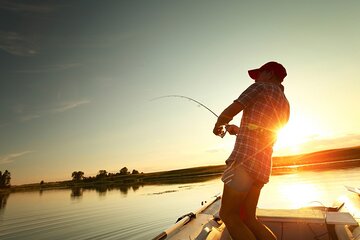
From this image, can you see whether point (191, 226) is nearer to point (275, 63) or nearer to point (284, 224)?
point (284, 224)

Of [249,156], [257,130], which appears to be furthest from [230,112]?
[249,156]

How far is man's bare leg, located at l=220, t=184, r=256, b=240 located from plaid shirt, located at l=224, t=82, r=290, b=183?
0.26 meters

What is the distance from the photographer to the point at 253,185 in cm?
332

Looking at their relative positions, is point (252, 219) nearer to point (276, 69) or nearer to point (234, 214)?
point (234, 214)

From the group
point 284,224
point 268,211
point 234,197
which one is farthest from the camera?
point 284,224

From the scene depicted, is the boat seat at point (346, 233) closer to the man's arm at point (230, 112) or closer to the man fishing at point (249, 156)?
the man fishing at point (249, 156)

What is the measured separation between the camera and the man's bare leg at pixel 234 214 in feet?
10.3

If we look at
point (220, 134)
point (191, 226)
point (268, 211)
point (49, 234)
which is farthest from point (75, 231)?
point (220, 134)

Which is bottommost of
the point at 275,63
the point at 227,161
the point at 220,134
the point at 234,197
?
the point at 234,197

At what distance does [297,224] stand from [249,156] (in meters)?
3.58

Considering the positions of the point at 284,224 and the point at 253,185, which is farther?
the point at 284,224

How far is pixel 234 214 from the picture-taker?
10.5ft

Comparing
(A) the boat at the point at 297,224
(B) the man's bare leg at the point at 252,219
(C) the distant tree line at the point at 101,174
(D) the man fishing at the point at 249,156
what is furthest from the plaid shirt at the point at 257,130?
(C) the distant tree line at the point at 101,174

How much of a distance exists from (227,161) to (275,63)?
1.45m
